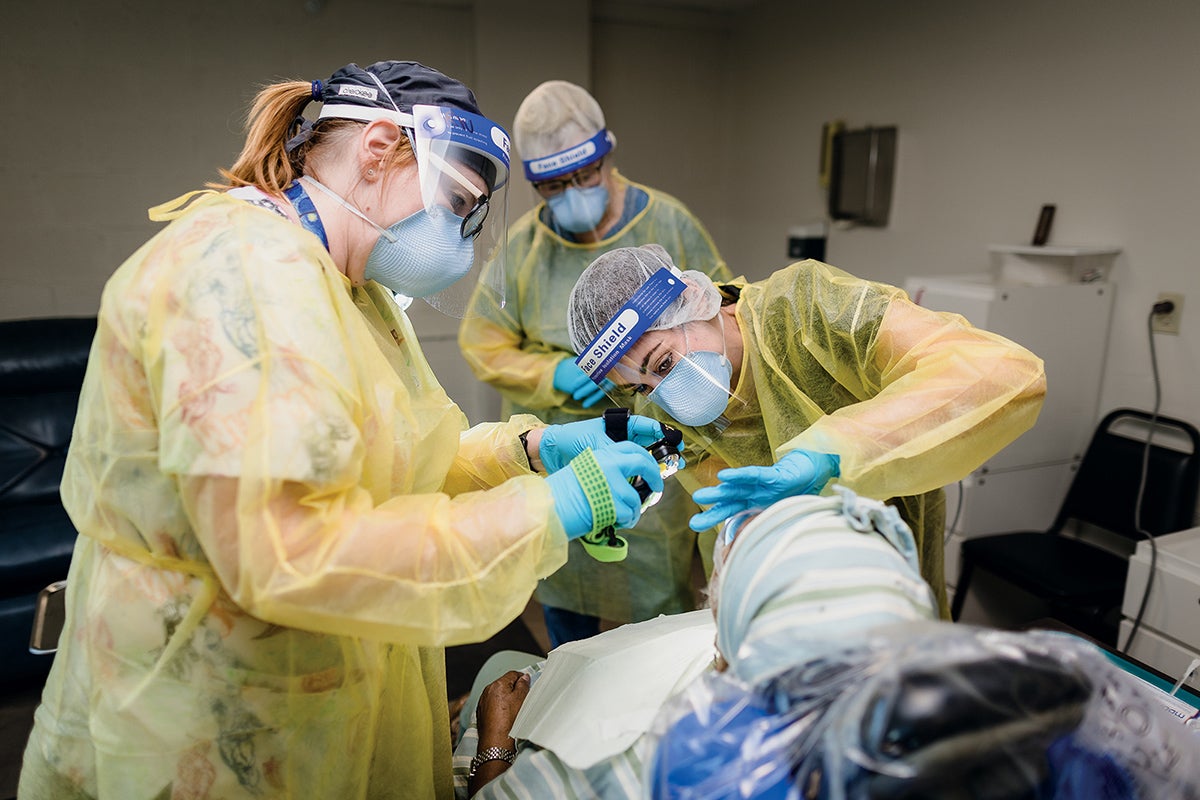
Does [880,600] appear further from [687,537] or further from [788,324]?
[687,537]

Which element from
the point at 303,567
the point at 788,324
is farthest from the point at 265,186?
the point at 788,324

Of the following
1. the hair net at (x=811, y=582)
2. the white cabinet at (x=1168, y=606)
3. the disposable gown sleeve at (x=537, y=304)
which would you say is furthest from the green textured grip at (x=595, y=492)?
the white cabinet at (x=1168, y=606)

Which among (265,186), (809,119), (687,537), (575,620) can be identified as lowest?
(575,620)

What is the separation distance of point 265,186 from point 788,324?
0.87 m

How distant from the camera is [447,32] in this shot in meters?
3.47

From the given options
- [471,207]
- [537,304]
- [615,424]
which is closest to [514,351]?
[537,304]

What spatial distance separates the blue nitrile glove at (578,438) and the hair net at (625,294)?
0.17 m

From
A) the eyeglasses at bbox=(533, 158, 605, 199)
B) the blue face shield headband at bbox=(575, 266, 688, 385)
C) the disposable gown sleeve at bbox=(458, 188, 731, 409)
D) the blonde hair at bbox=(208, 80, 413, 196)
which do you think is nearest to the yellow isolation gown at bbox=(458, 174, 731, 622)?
the disposable gown sleeve at bbox=(458, 188, 731, 409)

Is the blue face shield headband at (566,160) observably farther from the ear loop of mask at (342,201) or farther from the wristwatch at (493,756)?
the wristwatch at (493,756)

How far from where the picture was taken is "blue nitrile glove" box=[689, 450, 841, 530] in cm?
107

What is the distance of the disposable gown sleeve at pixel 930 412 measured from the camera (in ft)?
3.67

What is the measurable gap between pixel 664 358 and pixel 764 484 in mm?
381

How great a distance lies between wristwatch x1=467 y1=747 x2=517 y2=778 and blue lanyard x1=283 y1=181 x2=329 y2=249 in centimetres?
78

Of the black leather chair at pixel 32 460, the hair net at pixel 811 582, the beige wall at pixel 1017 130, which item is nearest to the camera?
the hair net at pixel 811 582
